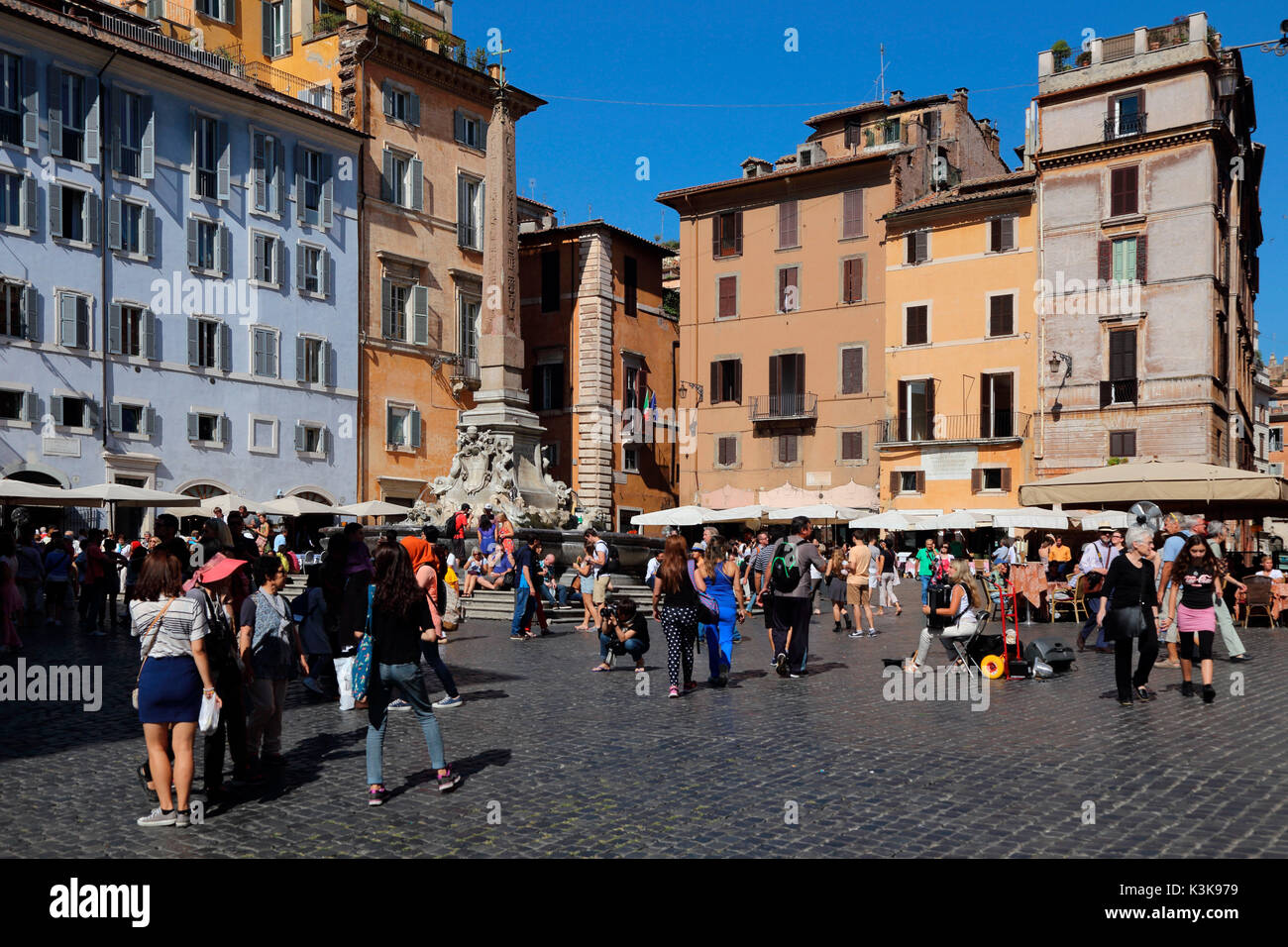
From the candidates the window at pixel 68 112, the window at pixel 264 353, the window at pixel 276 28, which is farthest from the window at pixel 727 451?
the window at pixel 68 112

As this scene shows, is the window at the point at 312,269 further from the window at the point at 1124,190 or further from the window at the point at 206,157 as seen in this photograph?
the window at the point at 1124,190

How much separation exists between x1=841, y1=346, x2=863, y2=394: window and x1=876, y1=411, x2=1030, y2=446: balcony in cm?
160

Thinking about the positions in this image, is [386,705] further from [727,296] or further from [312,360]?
[727,296]

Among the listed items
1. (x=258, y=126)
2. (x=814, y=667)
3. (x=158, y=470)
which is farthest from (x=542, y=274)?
(x=814, y=667)

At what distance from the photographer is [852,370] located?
42.2 meters

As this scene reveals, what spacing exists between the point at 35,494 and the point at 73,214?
13.6 m

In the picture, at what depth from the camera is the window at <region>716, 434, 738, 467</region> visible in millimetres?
44500

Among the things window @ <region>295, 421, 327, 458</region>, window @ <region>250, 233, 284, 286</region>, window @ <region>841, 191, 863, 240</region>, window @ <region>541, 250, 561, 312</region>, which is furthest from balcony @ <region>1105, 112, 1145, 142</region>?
window @ <region>295, 421, 327, 458</region>

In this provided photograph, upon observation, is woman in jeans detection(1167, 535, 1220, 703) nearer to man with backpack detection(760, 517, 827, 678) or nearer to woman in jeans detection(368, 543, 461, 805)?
man with backpack detection(760, 517, 827, 678)

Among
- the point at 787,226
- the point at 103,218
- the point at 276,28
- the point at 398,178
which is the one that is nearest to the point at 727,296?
the point at 787,226

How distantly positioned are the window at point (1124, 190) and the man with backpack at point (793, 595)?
29.1m
